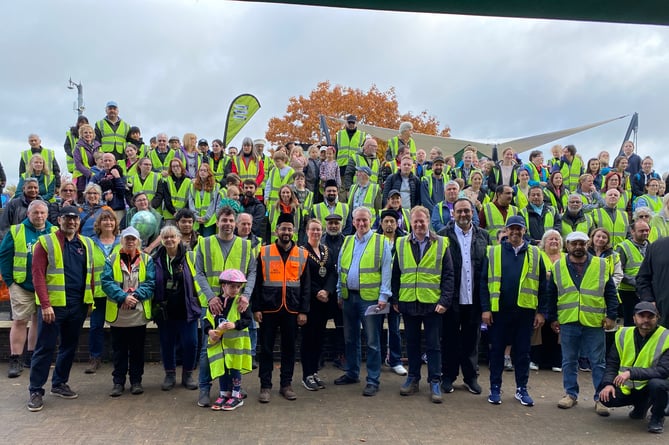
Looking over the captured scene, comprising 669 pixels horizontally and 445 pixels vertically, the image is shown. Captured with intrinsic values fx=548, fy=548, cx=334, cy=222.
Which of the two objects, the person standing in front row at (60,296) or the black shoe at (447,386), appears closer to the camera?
the person standing in front row at (60,296)

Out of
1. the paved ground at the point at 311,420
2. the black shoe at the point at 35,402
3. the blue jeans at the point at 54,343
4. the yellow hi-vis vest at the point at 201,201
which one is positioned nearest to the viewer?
the paved ground at the point at 311,420

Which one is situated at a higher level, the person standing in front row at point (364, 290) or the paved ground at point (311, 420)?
the person standing in front row at point (364, 290)

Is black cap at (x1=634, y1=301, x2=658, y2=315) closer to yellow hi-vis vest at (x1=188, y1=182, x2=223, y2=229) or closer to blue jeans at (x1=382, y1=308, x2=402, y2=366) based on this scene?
blue jeans at (x1=382, y1=308, x2=402, y2=366)

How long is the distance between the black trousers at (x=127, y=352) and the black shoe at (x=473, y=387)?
152 inches

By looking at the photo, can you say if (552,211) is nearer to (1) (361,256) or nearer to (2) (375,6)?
(1) (361,256)

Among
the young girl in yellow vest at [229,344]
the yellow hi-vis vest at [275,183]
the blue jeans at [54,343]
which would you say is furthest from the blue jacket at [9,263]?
the yellow hi-vis vest at [275,183]

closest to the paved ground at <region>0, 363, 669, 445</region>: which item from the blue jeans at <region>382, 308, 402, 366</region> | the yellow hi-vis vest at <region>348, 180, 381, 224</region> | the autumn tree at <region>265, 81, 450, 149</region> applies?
the blue jeans at <region>382, 308, 402, 366</region>

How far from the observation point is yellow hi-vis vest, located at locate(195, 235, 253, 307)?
6.11 metres

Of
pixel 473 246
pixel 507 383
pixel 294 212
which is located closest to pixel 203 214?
pixel 294 212

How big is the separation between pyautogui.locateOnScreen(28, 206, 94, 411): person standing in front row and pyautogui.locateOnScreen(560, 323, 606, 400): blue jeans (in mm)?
5360

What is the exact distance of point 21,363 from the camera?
6.93 m

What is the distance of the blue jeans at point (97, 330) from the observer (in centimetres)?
663

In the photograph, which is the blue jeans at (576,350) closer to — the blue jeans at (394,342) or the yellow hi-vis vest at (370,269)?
the blue jeans at (394,342)

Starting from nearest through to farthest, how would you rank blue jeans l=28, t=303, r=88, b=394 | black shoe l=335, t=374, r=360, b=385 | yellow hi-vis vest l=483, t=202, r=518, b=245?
blue jeans l=28, t=303, r=88, b=394
black shoe l=335, t=374, r=360, b=385
yellow hi-vis vest l=483, t=202, r=518, b=245
